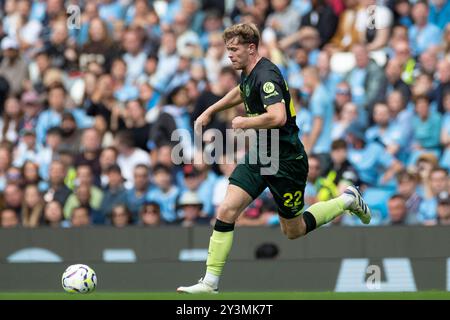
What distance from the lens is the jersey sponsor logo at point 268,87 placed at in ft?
33.8

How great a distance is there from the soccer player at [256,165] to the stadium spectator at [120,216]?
4106 mm

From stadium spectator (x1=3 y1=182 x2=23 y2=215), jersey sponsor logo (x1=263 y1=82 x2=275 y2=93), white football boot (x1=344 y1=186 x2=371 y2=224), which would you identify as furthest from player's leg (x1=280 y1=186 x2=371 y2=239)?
stadium spectator (x1=3 y1=182 x2=23 y2=215)

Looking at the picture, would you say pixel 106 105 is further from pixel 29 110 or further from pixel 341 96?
pixel 341 96

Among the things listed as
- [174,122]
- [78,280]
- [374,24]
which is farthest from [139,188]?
[374,24]

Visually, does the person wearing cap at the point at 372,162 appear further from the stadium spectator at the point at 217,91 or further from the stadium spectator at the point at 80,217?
the stadium spectator at the point at 80,217

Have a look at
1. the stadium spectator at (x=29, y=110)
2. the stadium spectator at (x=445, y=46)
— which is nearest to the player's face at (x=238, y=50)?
the stadium spectator at (x=445, y=46)

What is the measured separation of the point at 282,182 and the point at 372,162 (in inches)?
181

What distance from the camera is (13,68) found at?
17812 mm

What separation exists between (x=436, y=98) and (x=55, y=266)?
5535 millimetres

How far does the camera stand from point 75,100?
17.2 m

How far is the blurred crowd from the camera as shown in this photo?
15.0m

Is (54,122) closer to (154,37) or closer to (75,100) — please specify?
(75,100)

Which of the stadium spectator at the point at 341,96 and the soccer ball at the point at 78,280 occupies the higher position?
the stadium spectator at the point at 341,96
